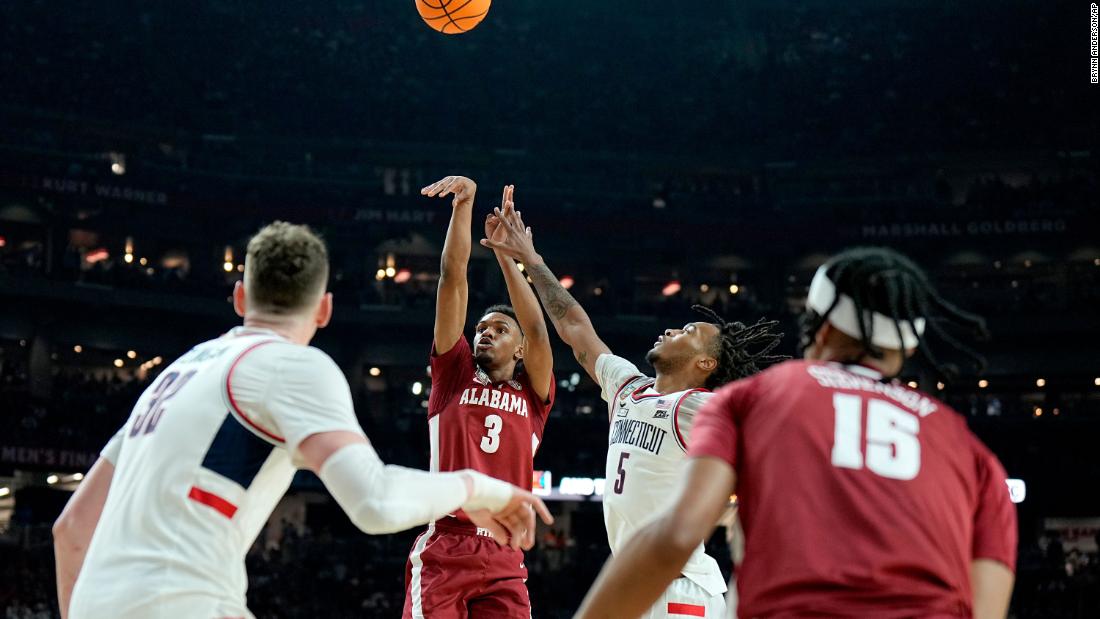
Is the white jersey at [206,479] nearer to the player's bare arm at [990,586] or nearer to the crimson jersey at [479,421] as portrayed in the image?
the player's bare arm at [990,586]

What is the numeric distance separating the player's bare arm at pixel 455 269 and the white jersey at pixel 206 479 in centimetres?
373

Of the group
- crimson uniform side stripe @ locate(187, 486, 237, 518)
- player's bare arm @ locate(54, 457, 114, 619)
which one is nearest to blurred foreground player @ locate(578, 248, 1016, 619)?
crimson uniform side stripe @ locate(187, 486, 237, 518)

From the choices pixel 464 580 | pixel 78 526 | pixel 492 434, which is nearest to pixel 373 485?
pixel 78 526

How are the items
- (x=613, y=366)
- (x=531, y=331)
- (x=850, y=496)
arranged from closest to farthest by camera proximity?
(x=850, y=496) → (x=613, y=366) → (x=531, y=331)

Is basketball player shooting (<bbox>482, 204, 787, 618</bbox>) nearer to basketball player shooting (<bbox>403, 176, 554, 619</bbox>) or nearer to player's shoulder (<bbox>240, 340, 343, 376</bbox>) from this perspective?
basketball player shooting (<bbox>403, 176, 554, 619</bbox>)

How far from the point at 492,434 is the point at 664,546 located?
446cm

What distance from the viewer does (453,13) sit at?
40.2ft

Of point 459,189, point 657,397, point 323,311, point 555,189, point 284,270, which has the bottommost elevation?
point 657,397

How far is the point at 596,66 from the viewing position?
42.9 meters

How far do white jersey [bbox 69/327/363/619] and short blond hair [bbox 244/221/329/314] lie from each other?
0.56ft

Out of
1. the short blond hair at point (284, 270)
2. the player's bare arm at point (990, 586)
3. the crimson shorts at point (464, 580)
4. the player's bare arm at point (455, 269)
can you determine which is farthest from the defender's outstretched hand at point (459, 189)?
the player's bare arm at point (990, 586)

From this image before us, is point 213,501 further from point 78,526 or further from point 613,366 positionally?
point 613,366

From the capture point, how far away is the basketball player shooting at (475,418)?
6836mm

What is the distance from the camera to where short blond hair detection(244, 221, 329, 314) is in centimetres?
357
